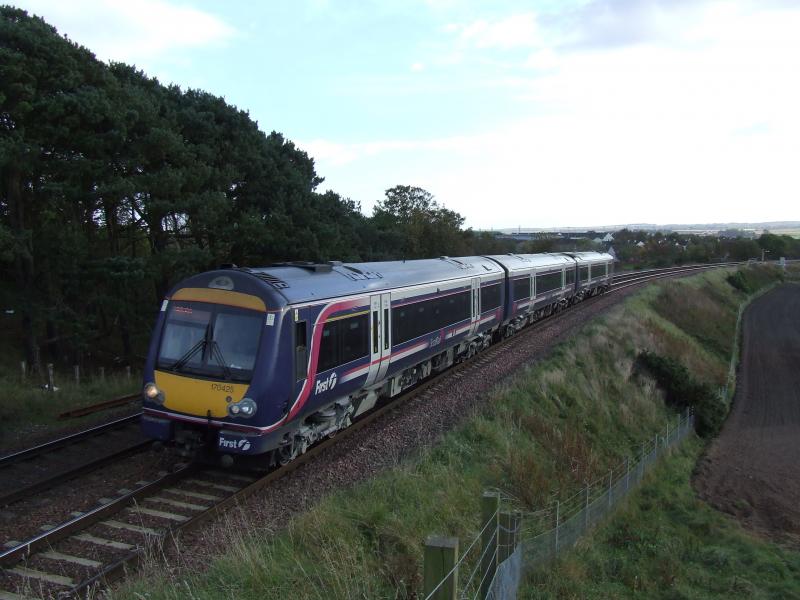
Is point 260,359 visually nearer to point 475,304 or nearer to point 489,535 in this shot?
point 489,535

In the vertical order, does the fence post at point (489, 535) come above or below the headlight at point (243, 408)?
below

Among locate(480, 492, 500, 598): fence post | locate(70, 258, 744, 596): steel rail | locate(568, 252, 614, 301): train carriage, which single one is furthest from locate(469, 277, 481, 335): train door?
locate(568, 252, 614, 301): train carriage

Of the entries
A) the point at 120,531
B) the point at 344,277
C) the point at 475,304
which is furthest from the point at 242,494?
the point at 475,304

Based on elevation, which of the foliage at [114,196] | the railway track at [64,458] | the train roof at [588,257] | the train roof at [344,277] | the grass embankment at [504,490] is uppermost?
the foliage at [114,196]

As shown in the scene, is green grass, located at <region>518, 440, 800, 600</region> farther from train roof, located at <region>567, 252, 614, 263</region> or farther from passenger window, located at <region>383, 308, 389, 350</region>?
train roof, located at <region>567, 252, 614, 263</region>

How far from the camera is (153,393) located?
9.16 meters

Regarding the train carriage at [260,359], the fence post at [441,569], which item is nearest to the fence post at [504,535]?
the fence post at [441,569]

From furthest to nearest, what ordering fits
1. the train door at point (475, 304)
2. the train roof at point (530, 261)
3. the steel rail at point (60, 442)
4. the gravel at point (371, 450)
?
the train roof at point (530, 261)
the train door at point (475, 304)
the steel rail at point (60, 442)
the gravel at point (371, 450)

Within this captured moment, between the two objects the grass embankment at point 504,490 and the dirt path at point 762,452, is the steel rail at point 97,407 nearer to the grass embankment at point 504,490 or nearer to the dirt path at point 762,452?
the grass embankment at point 504,490

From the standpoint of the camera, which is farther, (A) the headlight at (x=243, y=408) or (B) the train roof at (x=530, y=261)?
(B) the train roof at (x=530, y=261)

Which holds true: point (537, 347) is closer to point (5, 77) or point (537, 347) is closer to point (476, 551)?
point (476, 551)

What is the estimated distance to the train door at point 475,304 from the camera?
715 inches

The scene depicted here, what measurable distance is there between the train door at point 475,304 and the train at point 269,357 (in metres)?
5.17

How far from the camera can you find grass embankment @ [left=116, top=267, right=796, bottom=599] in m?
6.19
